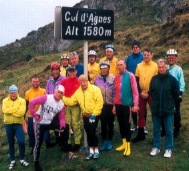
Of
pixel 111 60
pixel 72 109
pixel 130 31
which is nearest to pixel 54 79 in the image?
pixel 72 109

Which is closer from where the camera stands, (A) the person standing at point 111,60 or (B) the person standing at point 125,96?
(B) the person standing at point 125,96

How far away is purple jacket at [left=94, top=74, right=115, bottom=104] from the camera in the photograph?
10.4 m

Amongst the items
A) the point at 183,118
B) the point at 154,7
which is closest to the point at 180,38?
the point at 183,118

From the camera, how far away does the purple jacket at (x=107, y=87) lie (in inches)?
410

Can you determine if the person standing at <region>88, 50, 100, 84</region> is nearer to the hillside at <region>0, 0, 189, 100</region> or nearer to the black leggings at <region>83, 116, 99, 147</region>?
the black leggings at <region>83, 116, 99, 147</region>

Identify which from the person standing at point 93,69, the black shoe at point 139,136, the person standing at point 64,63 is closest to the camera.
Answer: the black shoe at point 139,136

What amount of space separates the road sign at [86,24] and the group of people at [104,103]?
0.85m

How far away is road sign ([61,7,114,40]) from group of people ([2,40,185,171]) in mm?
849

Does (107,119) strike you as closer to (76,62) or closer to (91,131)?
(91,131)

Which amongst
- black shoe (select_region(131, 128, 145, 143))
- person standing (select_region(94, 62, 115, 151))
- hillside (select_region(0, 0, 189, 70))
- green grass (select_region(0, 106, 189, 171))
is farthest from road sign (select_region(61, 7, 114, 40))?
hillside (select_region(0, 0, 189, 70))

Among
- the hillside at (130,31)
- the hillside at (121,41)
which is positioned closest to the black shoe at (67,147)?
the hillside at (121,41)

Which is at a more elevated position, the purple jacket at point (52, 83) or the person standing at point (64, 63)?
the person standing at point (64, 63)

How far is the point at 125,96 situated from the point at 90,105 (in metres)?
0.98

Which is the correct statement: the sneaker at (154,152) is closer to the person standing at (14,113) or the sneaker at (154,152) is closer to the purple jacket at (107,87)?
the purple jacket at (107,87)
